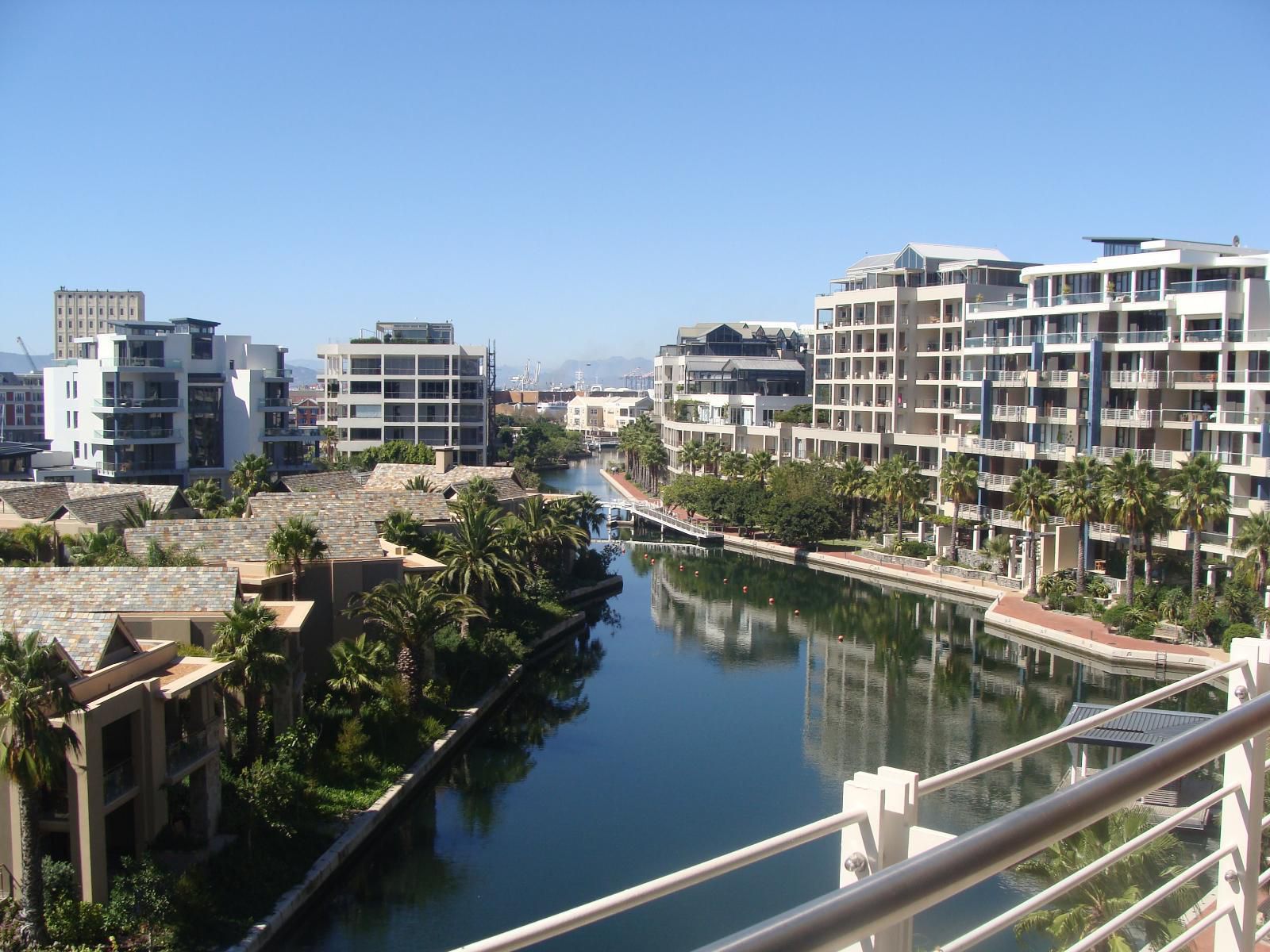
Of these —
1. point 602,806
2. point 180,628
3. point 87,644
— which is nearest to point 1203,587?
point 602,806

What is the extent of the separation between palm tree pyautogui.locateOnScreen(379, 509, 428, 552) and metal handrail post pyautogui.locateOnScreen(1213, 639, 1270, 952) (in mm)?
32951

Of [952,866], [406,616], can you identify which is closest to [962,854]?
[952,866]

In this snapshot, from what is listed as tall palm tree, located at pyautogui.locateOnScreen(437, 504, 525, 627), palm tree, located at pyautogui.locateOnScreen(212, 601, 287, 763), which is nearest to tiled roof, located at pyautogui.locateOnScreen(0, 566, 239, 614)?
palm tree, located at pyautogui.locateOnScreen(212, 601, 287, 763)

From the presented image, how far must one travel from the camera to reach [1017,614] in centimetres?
4084

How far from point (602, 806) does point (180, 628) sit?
8902 mm

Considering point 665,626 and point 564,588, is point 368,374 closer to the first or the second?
point 564,588

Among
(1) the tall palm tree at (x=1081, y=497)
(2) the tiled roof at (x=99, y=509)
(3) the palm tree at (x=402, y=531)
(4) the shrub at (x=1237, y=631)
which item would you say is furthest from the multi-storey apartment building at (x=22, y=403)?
(4) the shrub at (x=1237, y=631)

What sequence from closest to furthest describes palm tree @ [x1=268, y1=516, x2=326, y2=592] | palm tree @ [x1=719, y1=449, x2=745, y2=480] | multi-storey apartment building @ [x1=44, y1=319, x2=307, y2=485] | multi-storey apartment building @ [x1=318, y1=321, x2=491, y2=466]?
1. palm tree @ [x1=268, y1=516, x2=326, y2=592]
2. multi-storey apartment building @ [x1=44, y1=319, x2=307, y2=485]
3. palm tree @ [x1=719, y1=449, x2=745, y2=480]
4. multi-storey apartment building @ [x1=318, y1=321, x2=491, y2=466]

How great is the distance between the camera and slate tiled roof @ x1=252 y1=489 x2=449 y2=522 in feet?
114

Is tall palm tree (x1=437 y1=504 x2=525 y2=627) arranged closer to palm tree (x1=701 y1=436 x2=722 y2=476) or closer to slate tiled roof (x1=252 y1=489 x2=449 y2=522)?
slate tiled roof (x1=252 y1=489 x2=449 y2=522)

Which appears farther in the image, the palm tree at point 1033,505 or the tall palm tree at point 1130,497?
the palm tree at point 1033,505

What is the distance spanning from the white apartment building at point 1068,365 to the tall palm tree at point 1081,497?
2.49 metres

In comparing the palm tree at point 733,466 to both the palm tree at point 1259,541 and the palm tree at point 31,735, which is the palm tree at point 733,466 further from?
the palm tree at point 31,735

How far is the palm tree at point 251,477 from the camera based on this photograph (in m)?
45.7
